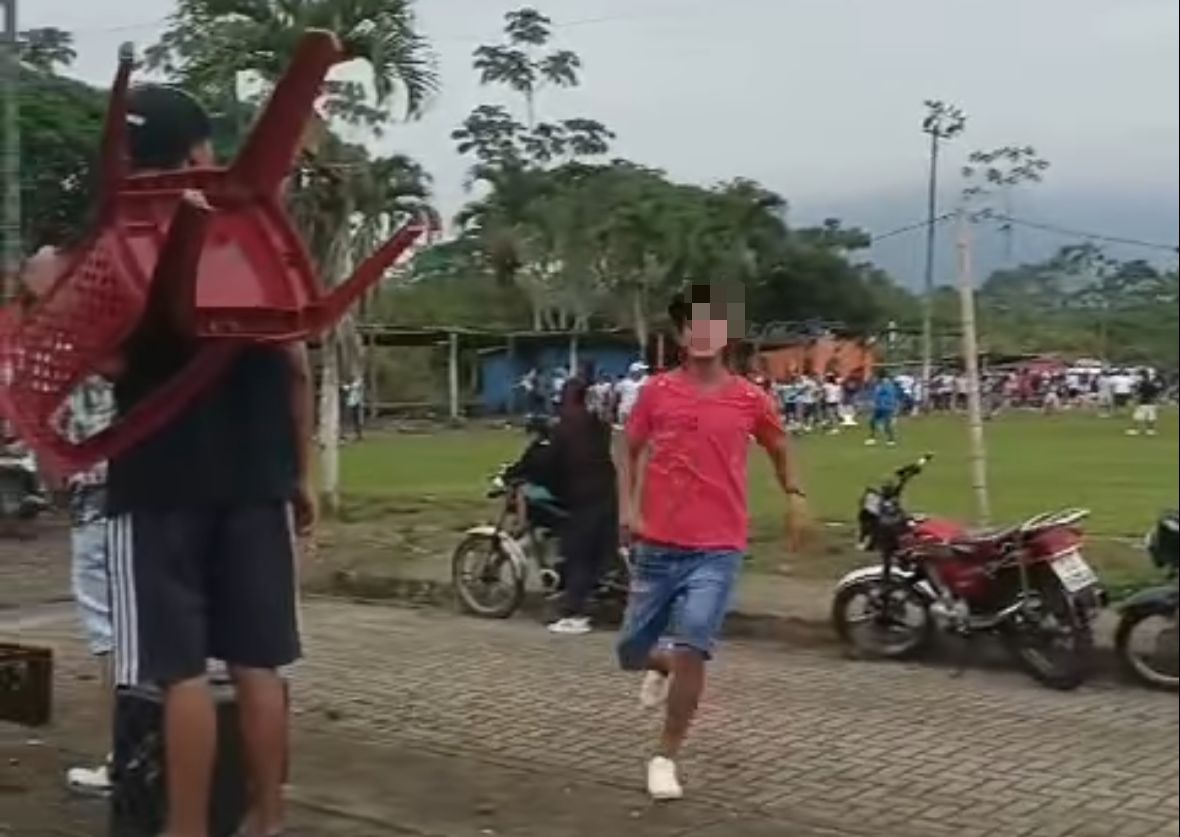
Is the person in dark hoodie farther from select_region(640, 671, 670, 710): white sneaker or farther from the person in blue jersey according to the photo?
select_region(640, 671, 670, 710): white sneaker

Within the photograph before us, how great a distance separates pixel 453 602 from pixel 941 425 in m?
4.27

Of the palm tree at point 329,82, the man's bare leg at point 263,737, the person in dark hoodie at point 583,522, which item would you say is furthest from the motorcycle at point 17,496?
the person in dark hoodie at point 583,522

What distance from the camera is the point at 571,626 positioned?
9164mm

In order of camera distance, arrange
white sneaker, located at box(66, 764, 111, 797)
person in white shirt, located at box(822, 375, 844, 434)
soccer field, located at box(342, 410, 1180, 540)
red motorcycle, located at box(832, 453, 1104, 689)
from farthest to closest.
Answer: red motorcycle, located at box(832, 453, 1104, 689), soccer field, located at box(342, 410, 1180, 540), person in white shirt, located at box(822, 375, 844, 434), white sneaker, located at box(66, 764, 111, 797)

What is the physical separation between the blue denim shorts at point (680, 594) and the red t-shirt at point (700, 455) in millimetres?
41

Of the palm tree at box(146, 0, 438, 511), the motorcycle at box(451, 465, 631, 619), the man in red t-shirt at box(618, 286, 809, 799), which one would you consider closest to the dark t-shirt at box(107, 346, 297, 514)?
the palm tree at box(146, 0, 438, 511)

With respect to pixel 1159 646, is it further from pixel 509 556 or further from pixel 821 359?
pixel 509 556

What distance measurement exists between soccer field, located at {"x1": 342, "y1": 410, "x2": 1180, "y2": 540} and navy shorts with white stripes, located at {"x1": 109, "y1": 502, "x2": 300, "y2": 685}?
179 centimetres

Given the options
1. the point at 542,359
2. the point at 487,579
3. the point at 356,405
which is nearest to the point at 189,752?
the point at 542,359

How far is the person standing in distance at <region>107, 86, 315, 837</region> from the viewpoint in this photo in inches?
145

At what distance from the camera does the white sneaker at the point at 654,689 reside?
584 cm

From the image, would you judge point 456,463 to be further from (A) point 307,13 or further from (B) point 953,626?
(A) point 307,13

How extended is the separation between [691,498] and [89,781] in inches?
71.2

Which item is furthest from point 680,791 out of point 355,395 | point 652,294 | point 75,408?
point 355,395
